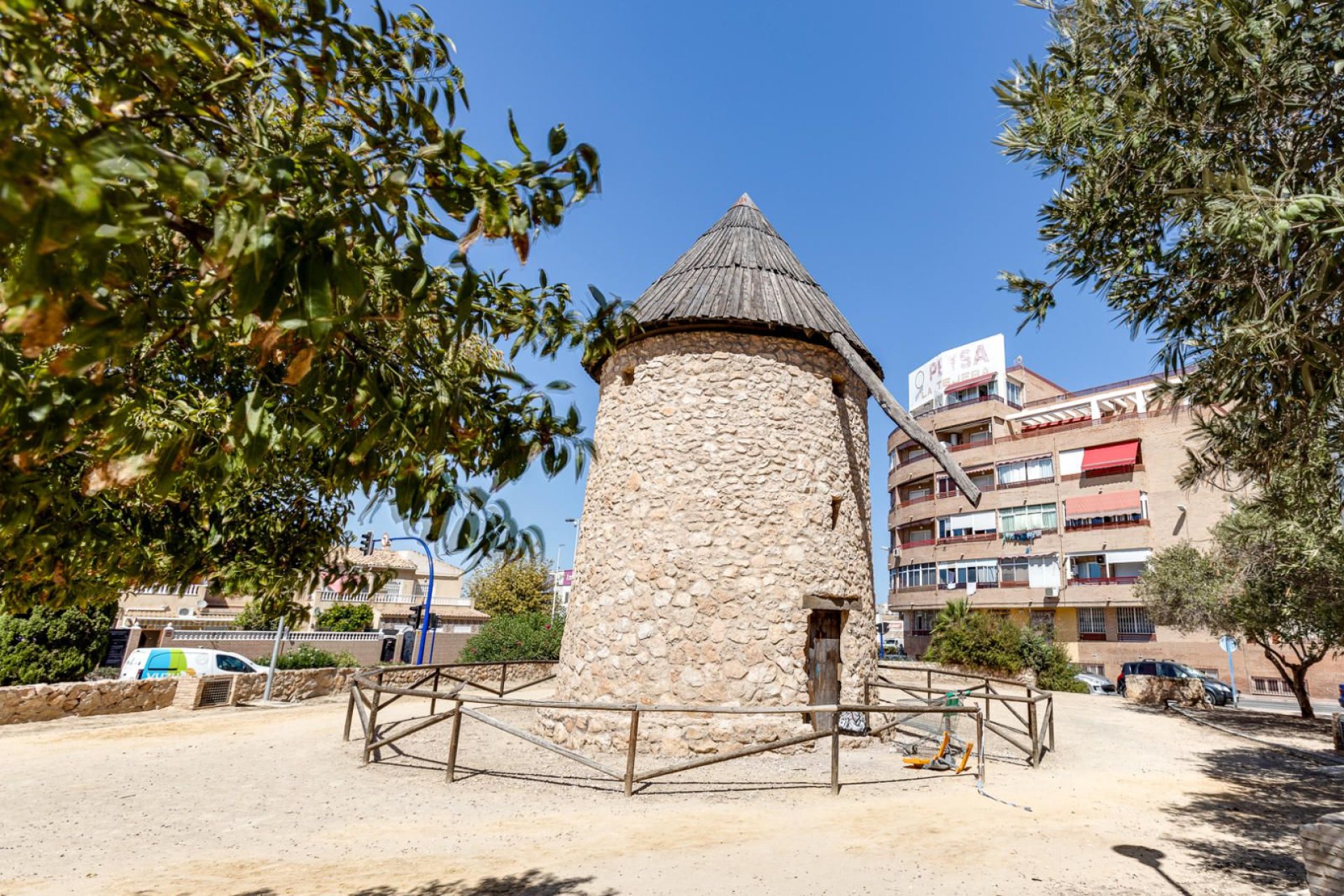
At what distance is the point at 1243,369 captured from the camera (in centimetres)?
634

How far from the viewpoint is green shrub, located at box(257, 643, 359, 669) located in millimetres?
20672

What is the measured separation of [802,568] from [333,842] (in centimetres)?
769

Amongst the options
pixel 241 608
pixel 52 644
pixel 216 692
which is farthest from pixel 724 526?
pixel 241 608

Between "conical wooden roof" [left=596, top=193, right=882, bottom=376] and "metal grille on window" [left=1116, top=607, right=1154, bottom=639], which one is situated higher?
"conical wooden roof" [left=596, top=193, right=882, bottom=376]

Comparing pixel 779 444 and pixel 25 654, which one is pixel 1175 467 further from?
pixel 25 654

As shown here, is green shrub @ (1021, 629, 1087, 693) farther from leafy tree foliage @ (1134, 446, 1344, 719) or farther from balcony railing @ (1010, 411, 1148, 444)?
balcony railing @ (1010, 411, 1148, 444)

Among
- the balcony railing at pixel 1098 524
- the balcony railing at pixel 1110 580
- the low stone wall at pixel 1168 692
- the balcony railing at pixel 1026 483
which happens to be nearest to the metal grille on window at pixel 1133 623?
the balcony railing at pixel 1110 580

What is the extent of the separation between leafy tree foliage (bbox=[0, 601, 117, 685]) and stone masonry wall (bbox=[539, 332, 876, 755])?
1022 cm

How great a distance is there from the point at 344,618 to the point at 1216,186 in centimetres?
3409

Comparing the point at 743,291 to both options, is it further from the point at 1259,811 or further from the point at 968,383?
the point at 968,383

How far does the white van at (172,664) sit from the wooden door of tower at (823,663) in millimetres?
14221

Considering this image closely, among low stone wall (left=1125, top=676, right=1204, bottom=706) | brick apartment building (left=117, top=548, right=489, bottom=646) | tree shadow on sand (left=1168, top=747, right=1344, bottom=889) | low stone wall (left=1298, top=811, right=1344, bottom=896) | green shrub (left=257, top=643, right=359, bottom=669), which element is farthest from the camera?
brick apartment building (left=117, top=548, right=489, bottom=646)

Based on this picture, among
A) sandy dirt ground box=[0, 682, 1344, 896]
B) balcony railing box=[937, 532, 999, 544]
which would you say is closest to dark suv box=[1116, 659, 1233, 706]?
balcony railing box=[937, 532, 999, 544]

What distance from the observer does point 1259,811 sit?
837 cm
